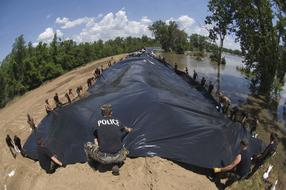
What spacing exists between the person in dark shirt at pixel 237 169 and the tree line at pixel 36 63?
4198 cm

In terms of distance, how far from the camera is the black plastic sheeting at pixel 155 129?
33.2ft

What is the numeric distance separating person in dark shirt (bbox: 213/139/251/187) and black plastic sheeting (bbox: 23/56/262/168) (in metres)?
0.31

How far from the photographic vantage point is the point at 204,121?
38.8 feet

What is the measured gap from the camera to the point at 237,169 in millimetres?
9578

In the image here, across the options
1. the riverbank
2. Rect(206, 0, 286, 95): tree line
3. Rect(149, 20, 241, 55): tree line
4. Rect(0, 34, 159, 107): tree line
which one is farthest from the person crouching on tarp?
Rect(149, 20, 241, 55): tree line

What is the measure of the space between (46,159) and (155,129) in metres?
3.36

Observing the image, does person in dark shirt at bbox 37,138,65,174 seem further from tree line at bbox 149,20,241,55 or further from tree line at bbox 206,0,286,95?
tree line at bbox 149,20,241,55

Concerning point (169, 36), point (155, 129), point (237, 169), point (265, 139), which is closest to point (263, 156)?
point (237, 169)

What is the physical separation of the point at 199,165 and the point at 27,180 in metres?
5.16

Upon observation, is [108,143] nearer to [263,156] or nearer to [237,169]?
[237,169]

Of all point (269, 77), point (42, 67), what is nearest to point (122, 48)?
point (42, 67)

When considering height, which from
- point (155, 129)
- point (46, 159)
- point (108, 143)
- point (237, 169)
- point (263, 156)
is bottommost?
point (263, 156)

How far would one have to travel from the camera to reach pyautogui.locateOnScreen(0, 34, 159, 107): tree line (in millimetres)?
49369

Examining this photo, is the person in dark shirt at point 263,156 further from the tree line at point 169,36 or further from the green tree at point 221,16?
the tree line at point 169,36
